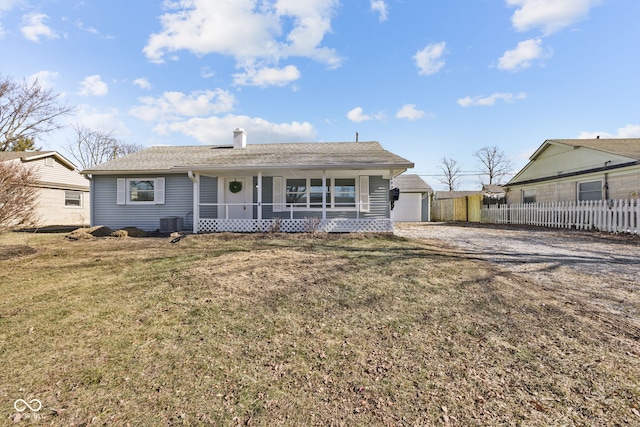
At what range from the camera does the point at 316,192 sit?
13445 millimetres

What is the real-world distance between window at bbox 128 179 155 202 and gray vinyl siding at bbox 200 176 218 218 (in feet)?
7.84

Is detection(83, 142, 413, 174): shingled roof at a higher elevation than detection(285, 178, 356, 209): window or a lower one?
higher

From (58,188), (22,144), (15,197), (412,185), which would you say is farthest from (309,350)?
(22,144)

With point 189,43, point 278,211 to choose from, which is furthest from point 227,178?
point 189,43

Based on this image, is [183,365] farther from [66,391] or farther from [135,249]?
[135,249]

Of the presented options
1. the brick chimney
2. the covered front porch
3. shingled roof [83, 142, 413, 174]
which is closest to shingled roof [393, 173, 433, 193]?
shingled roof [83, 142, 413, 174]

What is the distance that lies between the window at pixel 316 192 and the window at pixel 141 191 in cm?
634

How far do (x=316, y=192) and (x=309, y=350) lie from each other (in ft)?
35.3

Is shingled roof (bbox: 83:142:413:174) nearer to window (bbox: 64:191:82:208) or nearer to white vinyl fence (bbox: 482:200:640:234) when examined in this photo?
window (bbox: 64:191:82:208)

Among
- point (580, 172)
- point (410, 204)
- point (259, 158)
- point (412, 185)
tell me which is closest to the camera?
point (259, 158)

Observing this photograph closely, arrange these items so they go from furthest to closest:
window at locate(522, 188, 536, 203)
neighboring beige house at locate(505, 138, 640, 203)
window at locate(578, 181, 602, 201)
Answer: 1. window at locate(522, 188, 536, 203)
2. window at locate(578, 181, 602, 201)
3. neighboring beige house at locate(505, 138, 640, 203)

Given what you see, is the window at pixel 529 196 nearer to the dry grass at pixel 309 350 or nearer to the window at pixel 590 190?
the window at pixel 590 190

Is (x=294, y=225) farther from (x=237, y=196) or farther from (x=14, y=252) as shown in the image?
(x=14, y=252)

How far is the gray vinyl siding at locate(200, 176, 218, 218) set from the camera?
13.5 metres
